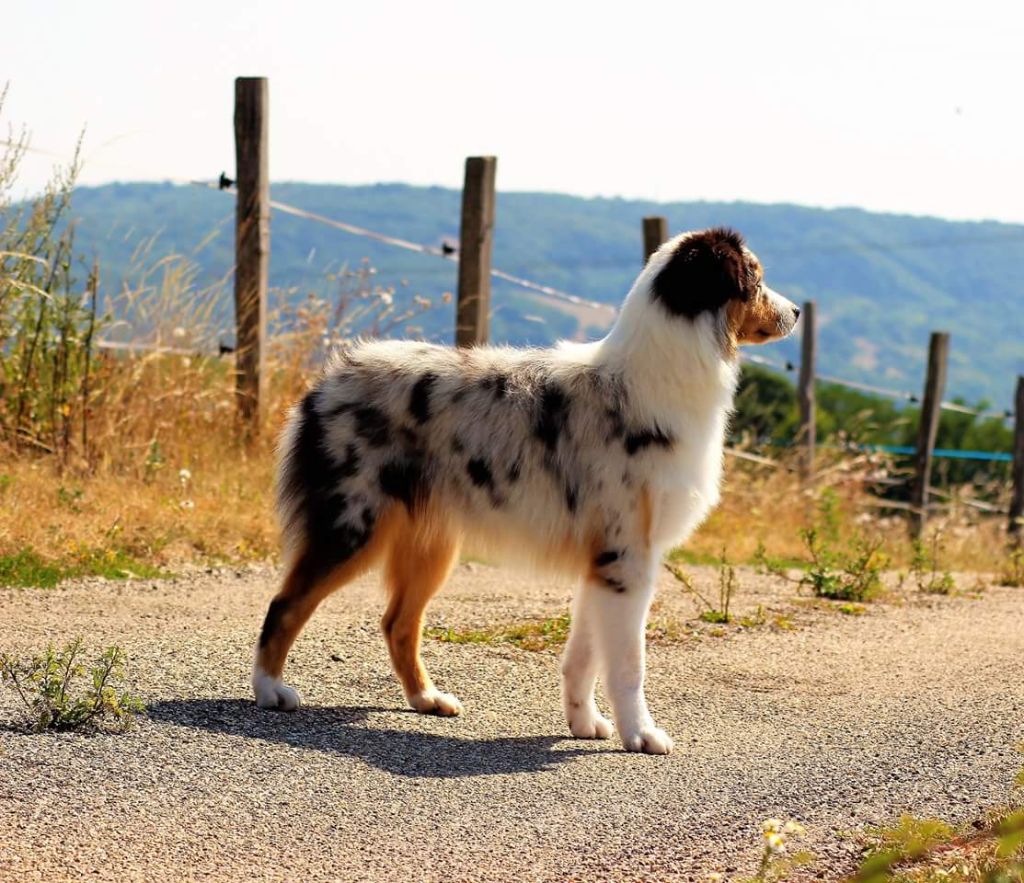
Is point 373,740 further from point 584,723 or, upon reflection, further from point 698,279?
point 698,279

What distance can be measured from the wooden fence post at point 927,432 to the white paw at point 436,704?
9.62 metres

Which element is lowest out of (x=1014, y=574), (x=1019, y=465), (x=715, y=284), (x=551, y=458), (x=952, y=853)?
(x=1014, y=574)

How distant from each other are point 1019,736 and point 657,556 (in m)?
1.64

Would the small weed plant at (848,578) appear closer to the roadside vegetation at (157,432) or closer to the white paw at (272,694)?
the roadside vegetation at (157,432)

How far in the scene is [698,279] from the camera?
6066 millimetres

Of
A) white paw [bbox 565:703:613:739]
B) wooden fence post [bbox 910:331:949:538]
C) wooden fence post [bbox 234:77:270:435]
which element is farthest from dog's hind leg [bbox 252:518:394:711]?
wooden fence post [bbox 910:331:949:538]

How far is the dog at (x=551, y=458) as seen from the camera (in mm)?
5941

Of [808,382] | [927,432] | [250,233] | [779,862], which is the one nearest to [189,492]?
[250,233]

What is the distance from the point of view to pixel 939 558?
12.4 metres

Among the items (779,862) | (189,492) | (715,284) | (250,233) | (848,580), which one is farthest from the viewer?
(250,233)

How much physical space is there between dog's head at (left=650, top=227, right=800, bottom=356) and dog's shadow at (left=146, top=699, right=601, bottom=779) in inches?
70.1

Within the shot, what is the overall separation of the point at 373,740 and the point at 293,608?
665 mm

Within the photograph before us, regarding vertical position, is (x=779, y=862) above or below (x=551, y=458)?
below

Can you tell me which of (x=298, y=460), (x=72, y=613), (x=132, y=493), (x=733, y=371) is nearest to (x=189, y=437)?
(x=132, y=493)
